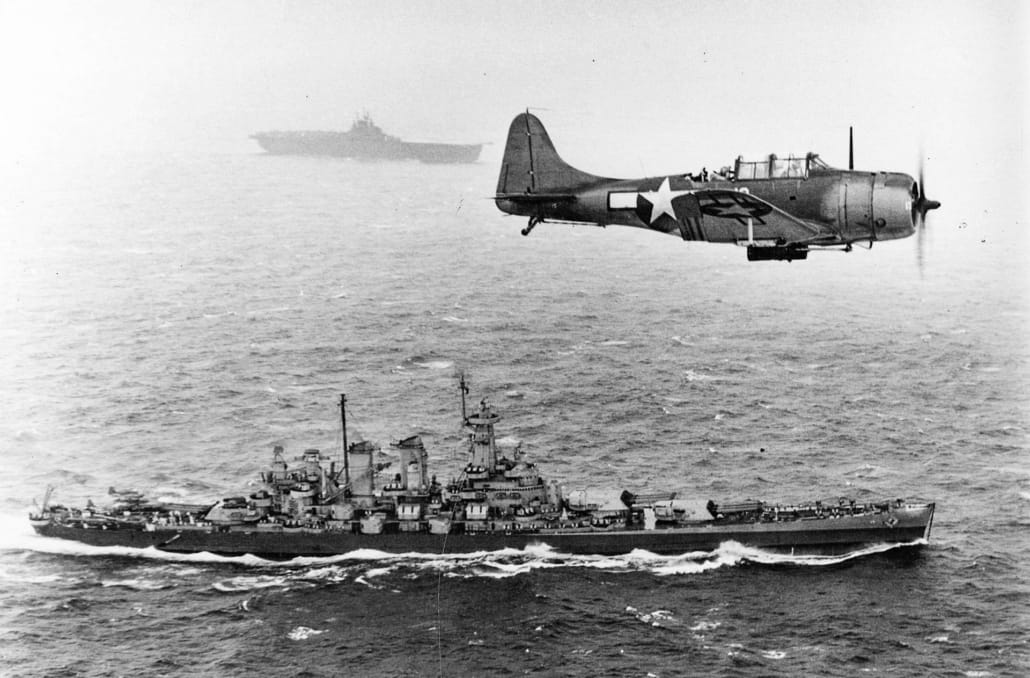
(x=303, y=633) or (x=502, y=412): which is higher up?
(x=502, y=412)

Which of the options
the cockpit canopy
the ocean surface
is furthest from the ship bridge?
the ocean surface

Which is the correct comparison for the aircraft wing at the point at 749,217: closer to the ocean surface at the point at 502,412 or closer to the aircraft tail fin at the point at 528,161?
the aircraft tail fin at the point at 528,161

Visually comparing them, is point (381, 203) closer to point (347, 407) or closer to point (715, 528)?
point (347, 407)

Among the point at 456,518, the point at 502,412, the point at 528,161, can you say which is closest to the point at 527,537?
the point at 456,518

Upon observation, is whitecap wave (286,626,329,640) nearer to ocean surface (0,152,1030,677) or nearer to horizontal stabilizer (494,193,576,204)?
ocean surface (0,152,1030,677)

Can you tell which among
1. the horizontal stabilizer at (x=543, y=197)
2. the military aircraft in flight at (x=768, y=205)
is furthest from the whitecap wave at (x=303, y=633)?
the horizontal stabilizer at (x=543, y=197)

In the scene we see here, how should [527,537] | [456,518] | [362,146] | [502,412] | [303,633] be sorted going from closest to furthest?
[303,633]
[527,537]
[456,518]
[502,412]
[362,146]

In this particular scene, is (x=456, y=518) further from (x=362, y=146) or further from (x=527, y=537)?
(x=362, y=146)
